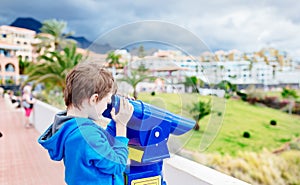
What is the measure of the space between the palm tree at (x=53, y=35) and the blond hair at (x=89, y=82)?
22.8 m

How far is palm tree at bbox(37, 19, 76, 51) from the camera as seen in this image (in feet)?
76.8

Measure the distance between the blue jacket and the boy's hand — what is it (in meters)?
0.04

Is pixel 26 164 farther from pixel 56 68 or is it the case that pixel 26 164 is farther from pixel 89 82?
pixel 56 68

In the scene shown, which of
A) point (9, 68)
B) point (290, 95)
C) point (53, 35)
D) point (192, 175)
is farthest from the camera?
point (9, 68)

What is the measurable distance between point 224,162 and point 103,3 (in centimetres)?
1985

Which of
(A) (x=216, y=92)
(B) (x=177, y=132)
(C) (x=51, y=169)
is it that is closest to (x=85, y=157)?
(B) (x=177, y=132)

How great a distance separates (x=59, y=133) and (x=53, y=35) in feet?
78.5

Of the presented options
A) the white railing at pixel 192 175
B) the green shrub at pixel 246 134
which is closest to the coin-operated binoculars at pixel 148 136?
the white railing at pixel 192 175

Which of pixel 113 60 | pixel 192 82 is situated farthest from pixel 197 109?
pixel 113 60

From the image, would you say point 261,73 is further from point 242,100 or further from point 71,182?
point 71,182

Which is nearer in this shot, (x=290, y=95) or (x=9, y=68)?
(x=290, y=95)

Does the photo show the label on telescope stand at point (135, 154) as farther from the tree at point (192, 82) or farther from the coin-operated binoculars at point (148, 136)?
the tree at point (192, 82)

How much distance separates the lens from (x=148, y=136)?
3.51 ft

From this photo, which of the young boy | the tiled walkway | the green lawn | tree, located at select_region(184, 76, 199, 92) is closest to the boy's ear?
the young boy
